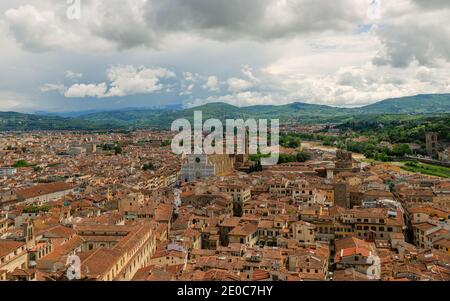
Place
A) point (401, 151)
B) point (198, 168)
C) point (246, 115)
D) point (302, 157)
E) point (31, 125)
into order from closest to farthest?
point (198, 168) < point (302, 157) < point (401, 151) < point (31, 125) < point (246, 115)

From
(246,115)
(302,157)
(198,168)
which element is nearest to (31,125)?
(246,115)

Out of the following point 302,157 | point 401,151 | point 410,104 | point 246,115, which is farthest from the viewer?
point 410,104

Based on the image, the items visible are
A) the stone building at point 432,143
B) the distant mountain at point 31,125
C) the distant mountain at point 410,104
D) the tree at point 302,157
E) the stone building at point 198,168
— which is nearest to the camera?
the stone building at point 198,168

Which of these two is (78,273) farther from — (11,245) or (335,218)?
(335,218)

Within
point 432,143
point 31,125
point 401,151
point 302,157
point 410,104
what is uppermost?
point 410,104

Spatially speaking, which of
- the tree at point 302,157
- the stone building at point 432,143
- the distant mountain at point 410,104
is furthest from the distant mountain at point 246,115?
the tree at point 302,157

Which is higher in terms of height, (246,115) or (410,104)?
(410,104)

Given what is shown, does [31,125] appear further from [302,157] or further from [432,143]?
[432,143]

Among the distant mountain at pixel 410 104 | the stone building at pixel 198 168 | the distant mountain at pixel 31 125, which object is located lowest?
the stone building at pixel 198 168

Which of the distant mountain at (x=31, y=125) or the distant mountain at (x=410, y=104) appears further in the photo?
the distant mountain at (x=410, y=104)

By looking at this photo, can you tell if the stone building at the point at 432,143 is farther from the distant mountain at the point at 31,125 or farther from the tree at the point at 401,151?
the distant mountain at the point at 31,125
